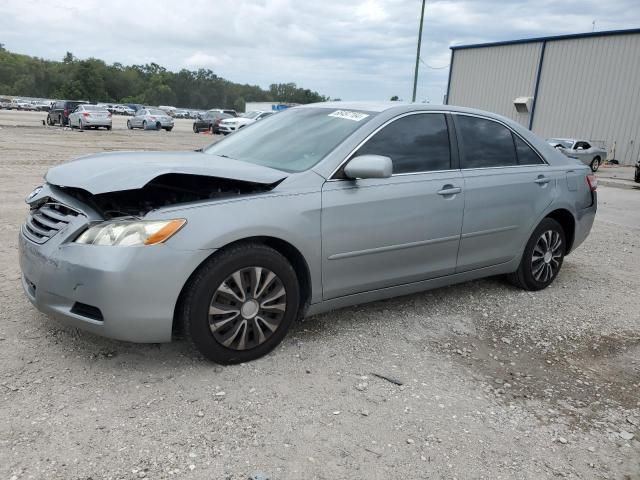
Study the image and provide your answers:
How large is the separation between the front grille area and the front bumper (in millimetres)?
88

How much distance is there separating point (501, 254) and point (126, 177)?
10.1 ft

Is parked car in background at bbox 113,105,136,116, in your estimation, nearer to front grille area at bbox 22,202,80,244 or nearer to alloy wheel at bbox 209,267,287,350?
front grille area at bbox 22,202,80,244

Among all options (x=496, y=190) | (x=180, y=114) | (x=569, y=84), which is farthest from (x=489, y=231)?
(x=180, y=114)

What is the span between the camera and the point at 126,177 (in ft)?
9.93

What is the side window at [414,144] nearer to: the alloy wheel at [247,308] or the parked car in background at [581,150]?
the alloy wheel at [247,308]

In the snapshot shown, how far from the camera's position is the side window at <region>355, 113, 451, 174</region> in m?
3.81

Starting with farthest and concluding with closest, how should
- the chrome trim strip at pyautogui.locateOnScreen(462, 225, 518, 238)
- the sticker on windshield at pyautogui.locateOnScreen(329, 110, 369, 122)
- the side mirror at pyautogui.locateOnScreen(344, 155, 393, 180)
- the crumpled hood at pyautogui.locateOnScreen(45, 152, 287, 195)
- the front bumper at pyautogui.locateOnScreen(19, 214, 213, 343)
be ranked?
the chrome trim strip at pyautogui.locateOnScreen(462, 225, 518, 238) → the sticker on windshield at pyautogui.locateOnScreen(329, 110, 369, 122) → the side mirror at pyautogui.locateOnScreen(344, 155, 393, 180) → the crumpled hood at pyautogui.locateOnScreen(45, 152, 287, 195) → the front bumper at pyautogui.locateOnScreen(19, 214, 213, 343)

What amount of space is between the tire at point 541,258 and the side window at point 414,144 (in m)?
1.32

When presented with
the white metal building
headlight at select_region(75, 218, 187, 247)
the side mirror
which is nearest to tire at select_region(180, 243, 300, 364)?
headlight at select_region(75, 218, 187, 247)

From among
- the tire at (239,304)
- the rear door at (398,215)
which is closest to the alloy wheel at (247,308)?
the tire at (239,304)

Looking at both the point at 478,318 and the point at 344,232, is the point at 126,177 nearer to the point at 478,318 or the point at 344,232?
the point at 344,232

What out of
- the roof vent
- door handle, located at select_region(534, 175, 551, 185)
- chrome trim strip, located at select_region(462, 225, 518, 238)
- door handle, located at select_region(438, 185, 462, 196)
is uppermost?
the roof vent

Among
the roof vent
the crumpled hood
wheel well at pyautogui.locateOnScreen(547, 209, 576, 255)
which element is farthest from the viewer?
the roof vent

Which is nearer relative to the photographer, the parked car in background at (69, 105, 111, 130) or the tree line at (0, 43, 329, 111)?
the parked car in background at (69, 105, 111, 130)
